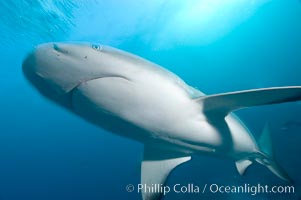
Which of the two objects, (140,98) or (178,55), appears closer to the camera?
(140,98)

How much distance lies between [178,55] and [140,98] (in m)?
29.5

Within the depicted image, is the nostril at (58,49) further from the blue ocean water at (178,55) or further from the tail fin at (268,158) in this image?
the tail fin at (268,158)

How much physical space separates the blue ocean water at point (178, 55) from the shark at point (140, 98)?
494 mm

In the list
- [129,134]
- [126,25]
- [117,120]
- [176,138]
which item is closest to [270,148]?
[176,138]

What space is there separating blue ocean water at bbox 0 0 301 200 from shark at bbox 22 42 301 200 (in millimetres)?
494

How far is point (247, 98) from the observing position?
2.39 meters

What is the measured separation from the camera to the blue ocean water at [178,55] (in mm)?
16641

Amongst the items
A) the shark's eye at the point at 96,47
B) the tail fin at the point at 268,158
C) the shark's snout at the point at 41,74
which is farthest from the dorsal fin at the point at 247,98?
the tail fin at the point at 268,158

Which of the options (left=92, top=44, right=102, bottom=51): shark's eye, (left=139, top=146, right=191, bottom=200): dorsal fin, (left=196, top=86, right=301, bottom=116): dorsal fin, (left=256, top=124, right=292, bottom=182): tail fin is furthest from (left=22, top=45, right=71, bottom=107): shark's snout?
(left=256, top=124, right=292, bottom=182): tail fin

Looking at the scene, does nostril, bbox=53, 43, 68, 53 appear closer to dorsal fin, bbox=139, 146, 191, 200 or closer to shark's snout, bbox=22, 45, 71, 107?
shark's snout, bbox=22, 45, 71, 107

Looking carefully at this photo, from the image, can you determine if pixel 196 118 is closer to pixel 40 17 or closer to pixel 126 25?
pixel 40 17

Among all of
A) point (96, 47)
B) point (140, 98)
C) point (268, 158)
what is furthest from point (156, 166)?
point (96, 47)

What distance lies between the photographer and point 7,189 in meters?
61.4

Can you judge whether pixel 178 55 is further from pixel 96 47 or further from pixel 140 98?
pixel 96 47
